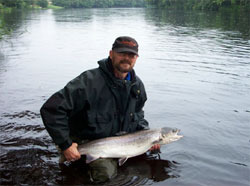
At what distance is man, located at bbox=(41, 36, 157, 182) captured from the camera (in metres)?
4.27

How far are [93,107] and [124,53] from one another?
1.00m

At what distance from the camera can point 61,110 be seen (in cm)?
424

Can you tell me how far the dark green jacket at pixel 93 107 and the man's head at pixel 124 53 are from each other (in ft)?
0.52

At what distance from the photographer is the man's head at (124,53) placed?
15.1ft

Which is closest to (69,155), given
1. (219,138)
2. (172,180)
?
(172,180)

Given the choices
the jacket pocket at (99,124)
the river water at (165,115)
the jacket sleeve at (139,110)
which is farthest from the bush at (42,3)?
the jacket pocket at (99,124)

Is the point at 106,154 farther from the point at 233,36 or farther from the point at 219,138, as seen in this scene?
the point at 233,36

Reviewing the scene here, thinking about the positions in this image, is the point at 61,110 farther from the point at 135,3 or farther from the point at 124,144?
the point at 135,3

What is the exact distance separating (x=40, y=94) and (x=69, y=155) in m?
6.08

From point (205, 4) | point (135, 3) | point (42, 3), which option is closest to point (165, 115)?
point (205, 4)

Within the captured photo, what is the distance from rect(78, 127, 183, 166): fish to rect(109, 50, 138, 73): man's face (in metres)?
1.08

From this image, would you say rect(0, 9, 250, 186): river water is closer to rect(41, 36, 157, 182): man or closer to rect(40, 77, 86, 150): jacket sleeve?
rect(41, 36, 157, 182): man

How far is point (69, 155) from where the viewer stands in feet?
14.5

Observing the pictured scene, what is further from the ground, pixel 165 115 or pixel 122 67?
pixel 122 67
